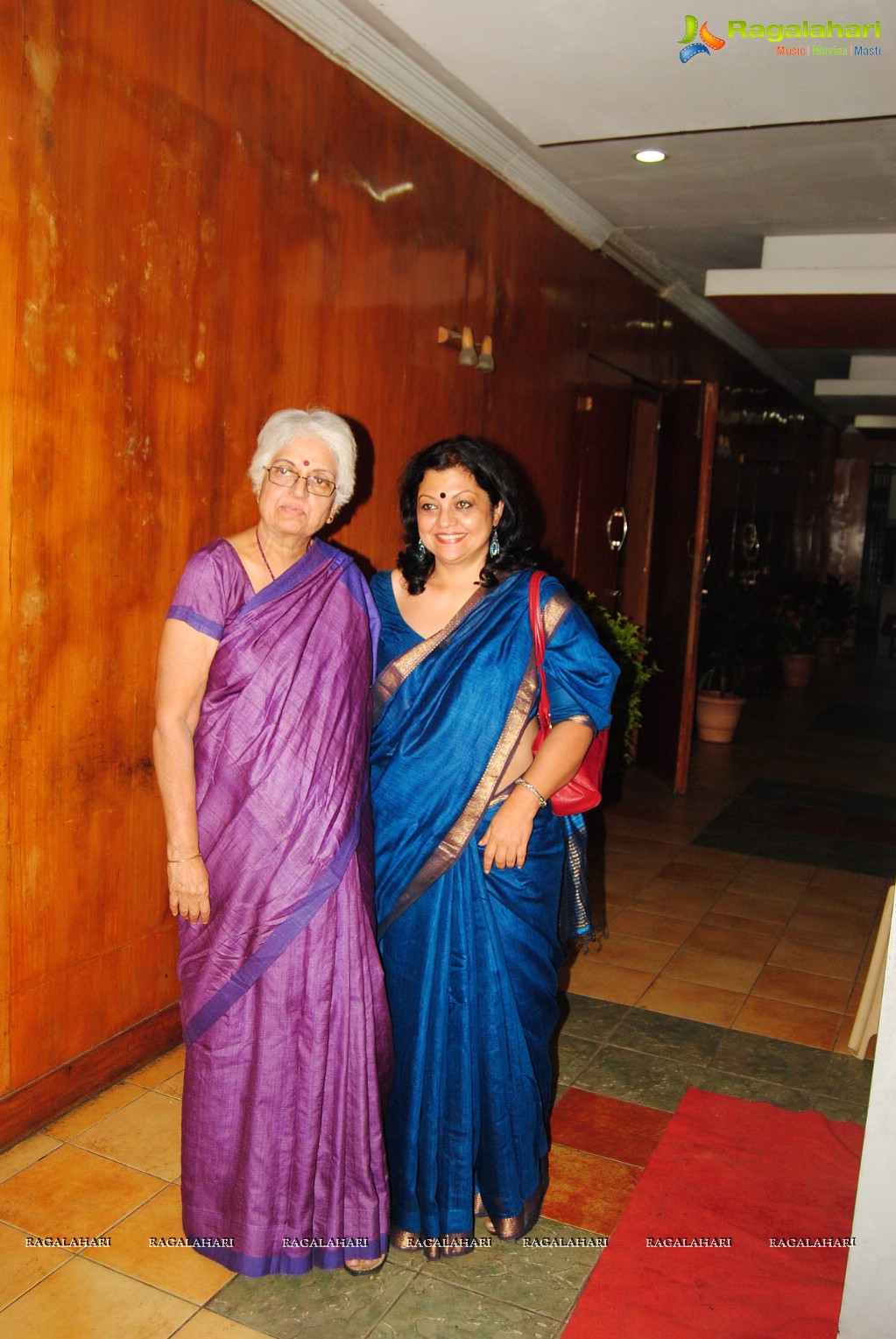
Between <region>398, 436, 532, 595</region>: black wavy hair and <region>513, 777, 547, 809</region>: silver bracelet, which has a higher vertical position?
<region>398, 436, 532, 595</region>: black wavy hair

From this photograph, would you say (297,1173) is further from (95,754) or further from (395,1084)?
(95,754)

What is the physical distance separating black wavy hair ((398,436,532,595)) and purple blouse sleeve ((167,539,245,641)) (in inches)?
14.7

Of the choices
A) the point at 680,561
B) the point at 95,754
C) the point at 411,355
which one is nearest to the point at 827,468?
the point at 680,561

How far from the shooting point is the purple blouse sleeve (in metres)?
1.98

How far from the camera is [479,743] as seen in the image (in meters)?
2.07

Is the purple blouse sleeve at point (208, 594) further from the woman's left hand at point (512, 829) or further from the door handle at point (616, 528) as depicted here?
the door handle at point (616, 528)

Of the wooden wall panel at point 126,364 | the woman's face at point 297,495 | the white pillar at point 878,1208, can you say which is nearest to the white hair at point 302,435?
the woman's face at point 297,495

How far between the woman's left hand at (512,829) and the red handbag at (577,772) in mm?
99

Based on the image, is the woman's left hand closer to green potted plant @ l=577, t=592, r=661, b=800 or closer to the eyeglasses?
the eyeglasses

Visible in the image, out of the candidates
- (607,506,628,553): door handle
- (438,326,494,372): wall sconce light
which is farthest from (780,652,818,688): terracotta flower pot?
(438,326,494,372): wall sconce light

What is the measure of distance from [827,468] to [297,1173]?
1345cm

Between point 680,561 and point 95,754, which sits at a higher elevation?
point 680,561

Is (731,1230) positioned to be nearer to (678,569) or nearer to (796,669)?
(678,569)

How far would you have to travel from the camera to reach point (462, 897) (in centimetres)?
209
